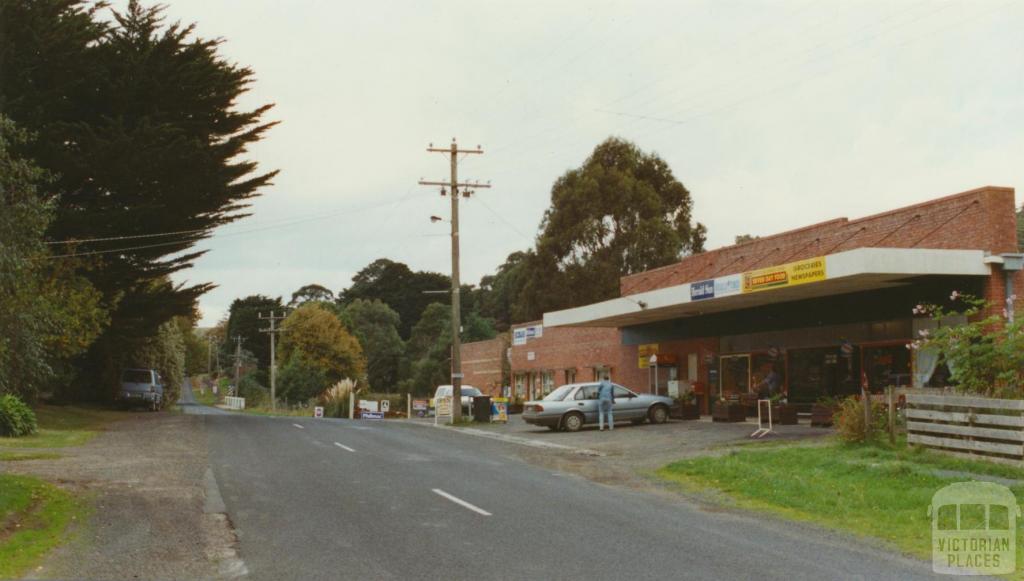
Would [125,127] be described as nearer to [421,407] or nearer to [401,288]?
[421,407]

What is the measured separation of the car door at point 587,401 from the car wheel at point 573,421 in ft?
0.55

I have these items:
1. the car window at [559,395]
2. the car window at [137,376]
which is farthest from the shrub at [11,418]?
the car window at [137,376]

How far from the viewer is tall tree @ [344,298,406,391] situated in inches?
3856

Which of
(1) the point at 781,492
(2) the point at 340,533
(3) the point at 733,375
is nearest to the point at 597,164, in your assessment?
(3) the point at 733,375

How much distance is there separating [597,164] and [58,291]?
121 ft

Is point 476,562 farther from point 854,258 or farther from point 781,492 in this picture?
point 854,258

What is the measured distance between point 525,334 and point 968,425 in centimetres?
3688

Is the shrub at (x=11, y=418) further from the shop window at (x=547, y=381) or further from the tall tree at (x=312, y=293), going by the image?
the tall tree at (x=312, y=293)

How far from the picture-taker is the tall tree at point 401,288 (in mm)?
109062

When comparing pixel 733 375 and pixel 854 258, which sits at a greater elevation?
pixel 854 258

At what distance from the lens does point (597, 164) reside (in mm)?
59062

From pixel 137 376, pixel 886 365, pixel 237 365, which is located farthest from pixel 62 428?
pixel 237 365

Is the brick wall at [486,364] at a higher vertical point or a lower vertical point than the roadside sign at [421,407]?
higher

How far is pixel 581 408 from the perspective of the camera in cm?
2905
